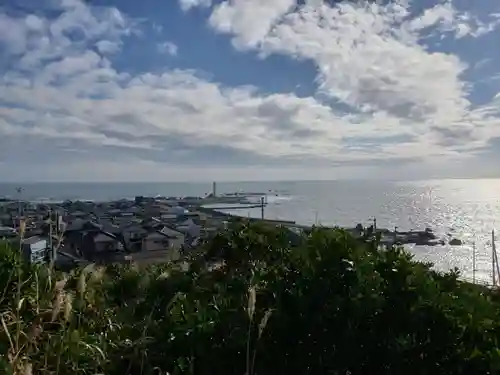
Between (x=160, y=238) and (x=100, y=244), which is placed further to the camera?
(x=160, y=238)

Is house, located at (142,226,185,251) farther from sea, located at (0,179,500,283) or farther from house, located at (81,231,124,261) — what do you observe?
sea, located at (0,179,500,283)

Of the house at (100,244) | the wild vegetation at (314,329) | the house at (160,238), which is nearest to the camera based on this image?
the wild vegetation at (314,329)

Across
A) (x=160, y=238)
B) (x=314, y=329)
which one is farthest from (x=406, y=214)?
(x=314, y=329)

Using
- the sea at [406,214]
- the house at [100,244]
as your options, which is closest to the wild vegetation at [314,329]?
the sea at [406,214]

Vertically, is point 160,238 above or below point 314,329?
below

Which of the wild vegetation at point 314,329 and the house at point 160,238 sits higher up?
the wild vegetation at point 314,329

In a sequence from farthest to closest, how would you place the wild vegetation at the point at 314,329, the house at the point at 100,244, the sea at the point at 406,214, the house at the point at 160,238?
the house at the point at 160,238
the house at the point at 100,244
the sea at the point at 406,214
the wild vegetation at the point at 314,329

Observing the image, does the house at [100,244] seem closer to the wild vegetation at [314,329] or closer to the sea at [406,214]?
the sea at [406,214]

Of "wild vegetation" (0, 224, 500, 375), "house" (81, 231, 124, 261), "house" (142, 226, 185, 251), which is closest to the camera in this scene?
"wild vegetation" (0, 224, 500, 375)

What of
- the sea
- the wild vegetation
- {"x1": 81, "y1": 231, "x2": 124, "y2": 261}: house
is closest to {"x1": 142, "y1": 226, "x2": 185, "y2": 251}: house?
{"x1": 81, "y1": 231, "x2": 124, "y2": 261}: house

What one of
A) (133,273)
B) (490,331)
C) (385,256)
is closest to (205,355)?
(385,256)

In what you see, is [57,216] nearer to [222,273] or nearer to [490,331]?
[222,273]

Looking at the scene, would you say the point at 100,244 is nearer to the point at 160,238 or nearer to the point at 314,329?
the point at 160,238
